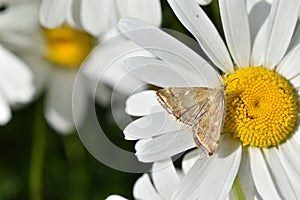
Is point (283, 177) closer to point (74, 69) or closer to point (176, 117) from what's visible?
point (176, 117)

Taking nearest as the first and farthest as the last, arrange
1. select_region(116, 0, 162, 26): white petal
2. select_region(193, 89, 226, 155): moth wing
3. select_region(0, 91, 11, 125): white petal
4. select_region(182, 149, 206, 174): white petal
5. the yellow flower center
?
select_region(193, 89, 226, 155): moth wing → select_region(182, 149, 206, 174): white petal → select_region(116, 0, 162, 26): white petal → select_region(0, 91, 11, 125): white petal → the yellow flower center

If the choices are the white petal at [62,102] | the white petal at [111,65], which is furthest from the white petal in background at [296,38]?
the white petal at [62,102]

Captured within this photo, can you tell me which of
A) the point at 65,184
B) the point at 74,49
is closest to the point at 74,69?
the point at 74,49

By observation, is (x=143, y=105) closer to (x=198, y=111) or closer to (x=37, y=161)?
(x=198, y=111)

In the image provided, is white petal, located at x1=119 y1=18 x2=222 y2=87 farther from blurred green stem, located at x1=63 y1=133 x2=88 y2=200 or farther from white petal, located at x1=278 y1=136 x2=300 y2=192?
blurred green stem, located at x1=63 y1=133 x2=88 y2=200

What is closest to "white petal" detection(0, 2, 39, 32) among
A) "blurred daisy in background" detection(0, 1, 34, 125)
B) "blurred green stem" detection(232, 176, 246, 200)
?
"blurred daisy in background" detection(0, 1, 34, 125)

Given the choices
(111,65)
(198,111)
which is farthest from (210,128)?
(111,65)

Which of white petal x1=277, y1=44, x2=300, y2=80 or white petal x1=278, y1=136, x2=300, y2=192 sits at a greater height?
white petal x1=277, y1=44, x2=300, y2=80
